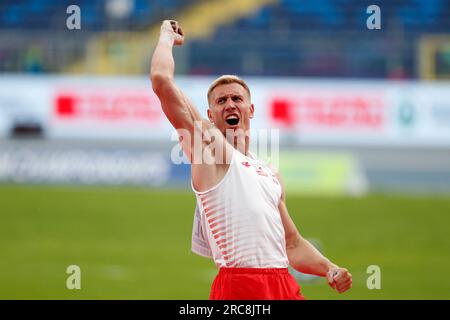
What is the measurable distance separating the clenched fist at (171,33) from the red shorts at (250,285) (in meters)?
1.38

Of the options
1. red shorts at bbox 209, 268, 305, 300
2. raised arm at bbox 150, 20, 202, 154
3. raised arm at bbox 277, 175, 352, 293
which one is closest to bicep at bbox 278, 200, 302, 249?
raised arm at bbox 277, 175, 352, 293

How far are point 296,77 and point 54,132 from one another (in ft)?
19.9

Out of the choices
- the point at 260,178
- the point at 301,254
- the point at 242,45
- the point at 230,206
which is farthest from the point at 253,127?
the point at 230,206

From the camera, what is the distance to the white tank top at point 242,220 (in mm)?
5375

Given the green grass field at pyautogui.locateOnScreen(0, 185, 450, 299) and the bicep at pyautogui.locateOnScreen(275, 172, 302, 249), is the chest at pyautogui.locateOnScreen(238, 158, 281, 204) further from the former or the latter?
the green grass field at pyautogui.locateOnScreen(0, 185, 450, 299)

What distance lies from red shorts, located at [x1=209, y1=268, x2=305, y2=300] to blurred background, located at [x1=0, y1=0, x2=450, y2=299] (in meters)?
13.1

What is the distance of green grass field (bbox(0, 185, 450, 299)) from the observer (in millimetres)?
14609

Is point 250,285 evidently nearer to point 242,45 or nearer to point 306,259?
point 306,259

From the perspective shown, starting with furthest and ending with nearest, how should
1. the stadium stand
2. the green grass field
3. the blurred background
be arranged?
the stadium stand
the blurred background
the green grass field

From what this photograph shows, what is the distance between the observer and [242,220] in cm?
538

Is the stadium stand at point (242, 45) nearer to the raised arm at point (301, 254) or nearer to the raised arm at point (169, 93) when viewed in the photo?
the raised arm at point (301, 254)

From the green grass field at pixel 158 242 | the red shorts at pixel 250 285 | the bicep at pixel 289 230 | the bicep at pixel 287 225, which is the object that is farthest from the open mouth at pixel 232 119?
the green grass field at pixel 158 242

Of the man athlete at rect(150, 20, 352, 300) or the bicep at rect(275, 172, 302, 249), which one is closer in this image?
the man athlete at rect(150, 20, 352, 300)

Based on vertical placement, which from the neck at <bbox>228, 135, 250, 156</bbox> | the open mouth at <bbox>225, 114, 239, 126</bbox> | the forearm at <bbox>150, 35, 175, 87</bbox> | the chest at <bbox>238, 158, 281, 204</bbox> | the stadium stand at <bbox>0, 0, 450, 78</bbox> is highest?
the stadium stand at <bbox>0, 0, 450, 78</bbox>
